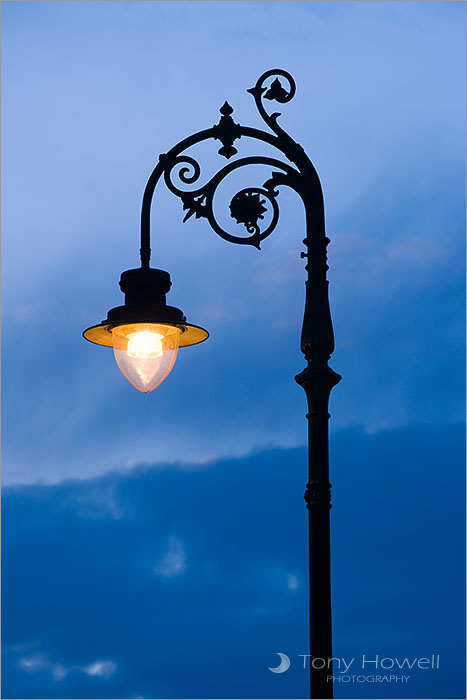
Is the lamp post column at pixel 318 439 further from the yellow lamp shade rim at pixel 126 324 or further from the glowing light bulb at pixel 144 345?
the glowing light bulb at pixel 144 345

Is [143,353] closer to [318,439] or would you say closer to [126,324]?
[126,324]

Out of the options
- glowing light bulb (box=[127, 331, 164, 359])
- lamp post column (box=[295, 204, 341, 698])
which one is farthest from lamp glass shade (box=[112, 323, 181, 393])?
lamp post column (box=[295, 204, 341, 698])

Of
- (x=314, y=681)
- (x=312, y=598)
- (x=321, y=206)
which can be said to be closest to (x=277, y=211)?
(x=321, y=206)

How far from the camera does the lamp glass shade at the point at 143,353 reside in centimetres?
755

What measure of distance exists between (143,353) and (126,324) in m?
0.25

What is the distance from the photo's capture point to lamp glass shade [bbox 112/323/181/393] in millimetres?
7547

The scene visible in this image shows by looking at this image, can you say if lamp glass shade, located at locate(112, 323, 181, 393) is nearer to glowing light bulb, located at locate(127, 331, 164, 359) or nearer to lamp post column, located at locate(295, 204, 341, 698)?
glowing light bulb, located at locate(127, 331, 164, 359)

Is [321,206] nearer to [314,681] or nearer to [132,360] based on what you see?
[132,360]

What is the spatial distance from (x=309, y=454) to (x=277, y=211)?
74.6 inches

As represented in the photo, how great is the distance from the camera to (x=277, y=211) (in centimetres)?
781

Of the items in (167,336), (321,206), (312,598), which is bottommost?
(312,598)

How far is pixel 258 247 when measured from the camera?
779 cm

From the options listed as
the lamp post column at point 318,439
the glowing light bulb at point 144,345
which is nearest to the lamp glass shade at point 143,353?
the glowing light bulb at point 144,345

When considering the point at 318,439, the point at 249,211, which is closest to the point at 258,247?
the point at 249,211
